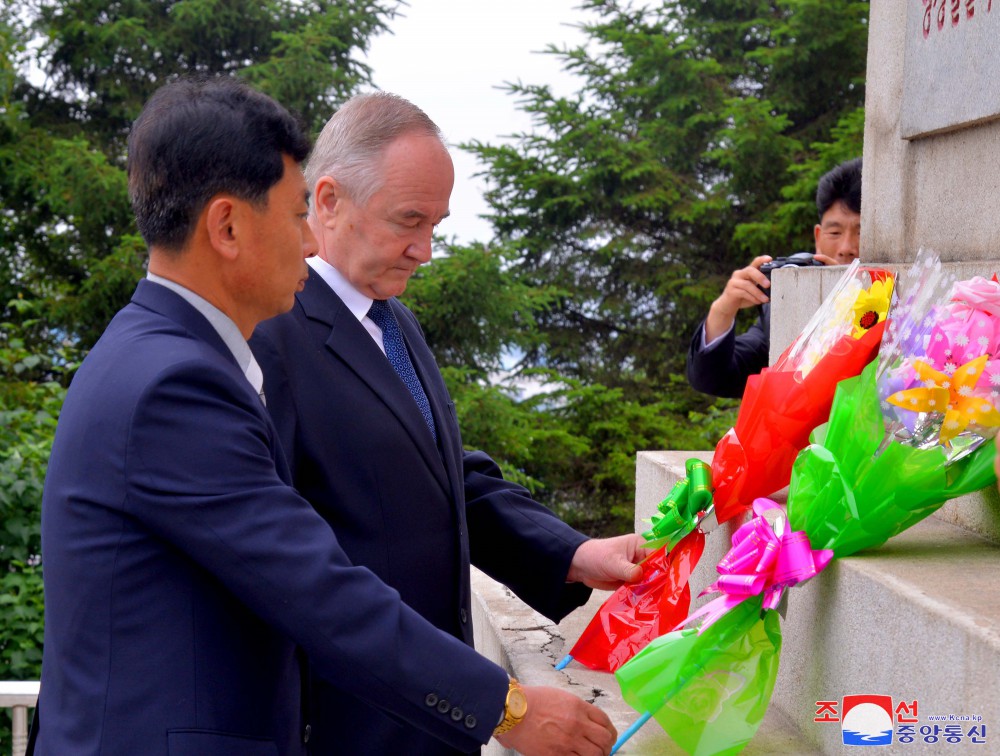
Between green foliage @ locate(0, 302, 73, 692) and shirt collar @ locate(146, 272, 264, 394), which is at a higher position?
shirt collar @ locate(146, 272, 264, 394)

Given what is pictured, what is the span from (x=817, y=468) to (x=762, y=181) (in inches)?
318

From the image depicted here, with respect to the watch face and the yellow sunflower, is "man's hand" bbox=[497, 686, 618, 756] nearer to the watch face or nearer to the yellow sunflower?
the watch face

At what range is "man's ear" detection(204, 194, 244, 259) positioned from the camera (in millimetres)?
1385

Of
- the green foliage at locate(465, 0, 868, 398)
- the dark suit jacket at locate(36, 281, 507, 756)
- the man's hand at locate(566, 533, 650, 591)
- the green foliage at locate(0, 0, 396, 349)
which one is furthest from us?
the green foliage at locate(465, 0, 868, 398)

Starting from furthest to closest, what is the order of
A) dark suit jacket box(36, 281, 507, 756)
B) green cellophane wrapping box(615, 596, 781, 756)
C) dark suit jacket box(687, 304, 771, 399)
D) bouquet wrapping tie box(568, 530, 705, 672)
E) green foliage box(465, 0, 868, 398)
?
green foliage box(465, 0, 868, 398)
dark suit jacket box(687, 304, 771, 399)
bouquet wrapping tie box(568, 530, 705, 672)
green cellophane wrapping box(615, 596, 781, 756)
dark suit jacket box(36, 281, 507, 756)

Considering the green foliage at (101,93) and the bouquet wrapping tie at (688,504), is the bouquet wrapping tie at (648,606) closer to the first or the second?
the bouquet wrapping tie at (688,504)

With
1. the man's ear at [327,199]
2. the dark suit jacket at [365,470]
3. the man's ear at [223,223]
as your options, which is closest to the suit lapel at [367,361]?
the dark suit jacket at [365,470]

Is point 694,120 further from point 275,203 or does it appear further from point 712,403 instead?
point 275,203

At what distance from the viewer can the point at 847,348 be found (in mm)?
1802

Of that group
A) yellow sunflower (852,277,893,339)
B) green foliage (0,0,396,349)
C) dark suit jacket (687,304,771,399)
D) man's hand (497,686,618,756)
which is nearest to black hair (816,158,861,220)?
dark suit jacket (687,304,771,399)

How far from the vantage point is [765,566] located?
1.61 meters

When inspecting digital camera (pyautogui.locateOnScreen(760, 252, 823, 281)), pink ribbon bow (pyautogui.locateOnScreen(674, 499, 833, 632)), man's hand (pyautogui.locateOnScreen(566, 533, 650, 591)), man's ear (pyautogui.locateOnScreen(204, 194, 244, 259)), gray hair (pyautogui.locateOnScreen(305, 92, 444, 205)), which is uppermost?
gray hair (pyautogui.locateOnScreen(305, 92, 444, 205))

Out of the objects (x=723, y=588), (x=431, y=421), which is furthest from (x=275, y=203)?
(x=723, y=588)

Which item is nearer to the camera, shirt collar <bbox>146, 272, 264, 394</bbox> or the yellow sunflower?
shirt collar <bbox>146, 272, 264, 394</bbox>
